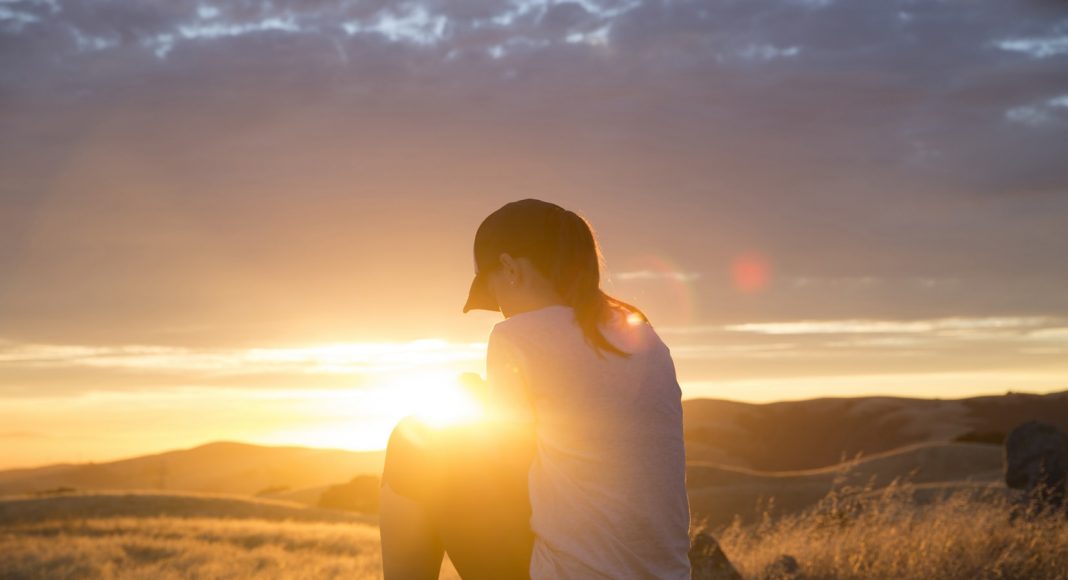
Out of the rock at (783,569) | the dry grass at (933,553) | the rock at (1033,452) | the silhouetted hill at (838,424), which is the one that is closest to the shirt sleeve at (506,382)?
the rock at (783,569)

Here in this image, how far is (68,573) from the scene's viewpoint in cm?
1252

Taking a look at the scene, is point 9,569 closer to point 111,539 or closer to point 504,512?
point 111,539

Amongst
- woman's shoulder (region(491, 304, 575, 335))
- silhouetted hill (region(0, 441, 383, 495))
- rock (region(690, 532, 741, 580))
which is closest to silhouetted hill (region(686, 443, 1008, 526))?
rock (region(690, 532, 741, 580))

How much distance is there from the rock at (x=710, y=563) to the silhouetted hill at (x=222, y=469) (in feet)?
337

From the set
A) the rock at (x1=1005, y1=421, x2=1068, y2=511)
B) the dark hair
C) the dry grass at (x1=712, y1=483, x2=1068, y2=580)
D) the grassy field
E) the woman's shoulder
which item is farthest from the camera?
the rock at (x1=1005, y1=421, x2=1068, y2=511)

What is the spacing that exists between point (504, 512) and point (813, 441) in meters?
73.3

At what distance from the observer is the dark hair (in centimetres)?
345

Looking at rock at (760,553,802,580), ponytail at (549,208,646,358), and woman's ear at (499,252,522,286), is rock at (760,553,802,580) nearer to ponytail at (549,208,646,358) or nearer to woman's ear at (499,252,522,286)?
ponytail at (549,208,646,358)

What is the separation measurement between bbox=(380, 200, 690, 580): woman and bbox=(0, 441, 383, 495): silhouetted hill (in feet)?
350

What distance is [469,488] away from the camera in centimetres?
354

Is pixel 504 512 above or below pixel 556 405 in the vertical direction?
below

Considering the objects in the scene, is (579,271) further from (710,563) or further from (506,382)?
(710,563)

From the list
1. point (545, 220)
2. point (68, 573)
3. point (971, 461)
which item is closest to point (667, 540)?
point (545, 220)

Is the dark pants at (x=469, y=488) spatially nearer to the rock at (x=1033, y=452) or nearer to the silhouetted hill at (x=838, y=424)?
the rock at (x=1033, y=452)
